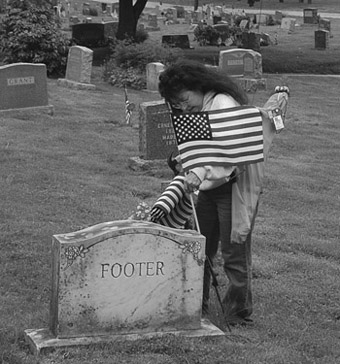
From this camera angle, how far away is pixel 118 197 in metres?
10.3

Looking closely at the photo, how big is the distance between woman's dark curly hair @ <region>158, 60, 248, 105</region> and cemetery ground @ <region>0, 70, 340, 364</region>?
1.51m

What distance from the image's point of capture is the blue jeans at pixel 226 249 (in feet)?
19.3

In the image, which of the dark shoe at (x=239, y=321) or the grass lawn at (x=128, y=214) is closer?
the grass lawn at (x=128, y=214)

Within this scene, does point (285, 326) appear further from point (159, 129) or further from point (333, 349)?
point (159, 129)

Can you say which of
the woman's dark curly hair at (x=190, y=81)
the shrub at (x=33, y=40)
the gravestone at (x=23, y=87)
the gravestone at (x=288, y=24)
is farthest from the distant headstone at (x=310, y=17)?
the woman's dark curly hair at (x=190, y=81)

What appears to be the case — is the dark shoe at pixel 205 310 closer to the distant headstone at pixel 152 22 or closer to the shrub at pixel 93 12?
the distant headstone at pixel 152 22

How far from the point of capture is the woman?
225 inches

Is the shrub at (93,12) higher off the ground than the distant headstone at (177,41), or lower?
lower

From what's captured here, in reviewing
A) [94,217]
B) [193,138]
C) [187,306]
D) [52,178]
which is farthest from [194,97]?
[52,178]

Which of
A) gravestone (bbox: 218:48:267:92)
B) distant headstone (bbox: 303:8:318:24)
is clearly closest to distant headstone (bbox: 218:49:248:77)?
gravestone (bbox: 218:48:267:92)

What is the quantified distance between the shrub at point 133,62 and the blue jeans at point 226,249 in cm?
1460

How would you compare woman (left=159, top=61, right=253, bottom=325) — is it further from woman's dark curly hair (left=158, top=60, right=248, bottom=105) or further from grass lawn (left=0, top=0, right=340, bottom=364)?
grass lawn (left=0, top=0, right=340, bottom=364)

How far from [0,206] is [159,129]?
3.04 m

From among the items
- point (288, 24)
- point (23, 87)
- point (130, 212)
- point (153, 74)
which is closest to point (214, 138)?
point (130, 212)
